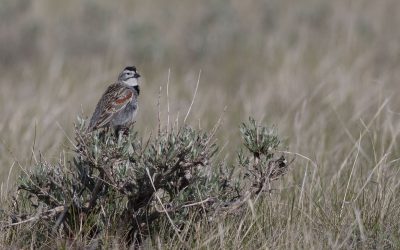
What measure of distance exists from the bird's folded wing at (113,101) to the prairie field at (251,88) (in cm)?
23

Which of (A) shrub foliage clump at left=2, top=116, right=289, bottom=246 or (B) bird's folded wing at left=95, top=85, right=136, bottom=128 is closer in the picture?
(A) shrub foliage clump at left=2, top=116, right=289, bottom=246

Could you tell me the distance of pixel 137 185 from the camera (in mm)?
4703

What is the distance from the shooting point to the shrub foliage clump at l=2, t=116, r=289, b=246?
4.56m

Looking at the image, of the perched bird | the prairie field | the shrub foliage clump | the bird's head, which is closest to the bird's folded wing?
the perched bird

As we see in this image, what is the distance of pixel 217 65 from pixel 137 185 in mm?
6234

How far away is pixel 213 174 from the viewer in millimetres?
4816

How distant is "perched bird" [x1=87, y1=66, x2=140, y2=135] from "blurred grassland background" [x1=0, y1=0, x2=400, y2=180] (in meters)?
0.71

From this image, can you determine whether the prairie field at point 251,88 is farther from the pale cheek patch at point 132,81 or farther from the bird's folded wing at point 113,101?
the pale cheek patch at point 132,81

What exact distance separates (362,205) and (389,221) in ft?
0.69

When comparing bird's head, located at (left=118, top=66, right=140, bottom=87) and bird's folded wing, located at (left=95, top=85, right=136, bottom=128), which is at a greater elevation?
bird's head, located at (left=118, top=66, right=140, bottom=87)

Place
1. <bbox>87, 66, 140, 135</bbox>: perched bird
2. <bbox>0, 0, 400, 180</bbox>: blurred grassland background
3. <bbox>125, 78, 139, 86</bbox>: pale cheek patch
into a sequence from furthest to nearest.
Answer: <bbox>0, 0, 400, 180</bbox>: blurred grassland background, <bbox>125, 78, 139, 86</bbox>: pale cheek patch, <bbox>87, 66, 140, 135</bbox>: perched bird

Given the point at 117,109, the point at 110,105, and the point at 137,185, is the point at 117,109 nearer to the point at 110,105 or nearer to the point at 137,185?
the point at 110,105

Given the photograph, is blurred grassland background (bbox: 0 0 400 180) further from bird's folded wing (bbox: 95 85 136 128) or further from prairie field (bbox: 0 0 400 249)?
bird's folded wing (bbox: 95 85 136 128)

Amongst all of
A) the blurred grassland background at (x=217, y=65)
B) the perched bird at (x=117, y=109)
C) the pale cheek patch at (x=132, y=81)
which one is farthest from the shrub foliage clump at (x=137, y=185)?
Answer: the blurred grassland background at (x=217, y=65)
